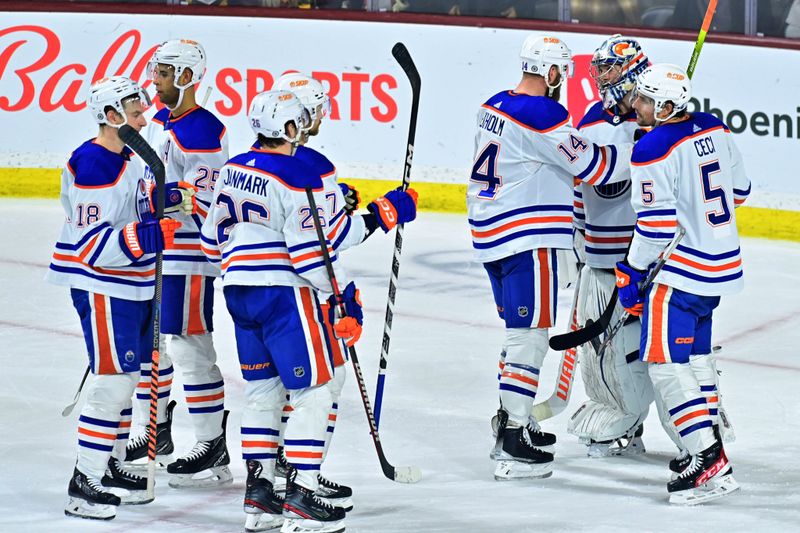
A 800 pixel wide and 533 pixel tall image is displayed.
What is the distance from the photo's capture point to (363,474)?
456 cm

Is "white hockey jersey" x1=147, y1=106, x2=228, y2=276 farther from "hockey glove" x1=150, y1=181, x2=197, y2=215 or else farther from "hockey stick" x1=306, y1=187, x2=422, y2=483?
"hockey stick" x1=306, y1=187, x2=422, y2=483

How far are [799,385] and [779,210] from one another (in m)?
2.37

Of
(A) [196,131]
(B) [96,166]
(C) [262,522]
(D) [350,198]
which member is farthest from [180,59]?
(C) [262,522]

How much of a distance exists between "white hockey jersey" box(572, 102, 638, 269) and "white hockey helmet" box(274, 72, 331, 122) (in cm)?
97

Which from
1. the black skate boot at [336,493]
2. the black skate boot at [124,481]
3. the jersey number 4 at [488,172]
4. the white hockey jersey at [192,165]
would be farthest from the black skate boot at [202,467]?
the jersey number 4 at [488,172]

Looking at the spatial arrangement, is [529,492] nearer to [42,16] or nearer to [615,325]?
[615,325]

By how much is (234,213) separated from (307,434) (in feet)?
2.00

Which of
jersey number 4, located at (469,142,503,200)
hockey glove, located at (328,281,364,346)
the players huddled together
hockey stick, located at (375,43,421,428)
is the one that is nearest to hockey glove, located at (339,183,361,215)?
the players huddled together

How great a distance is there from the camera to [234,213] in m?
3.93

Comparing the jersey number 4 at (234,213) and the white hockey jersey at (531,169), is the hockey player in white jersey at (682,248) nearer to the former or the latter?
the white hockey jersey at (531,169)

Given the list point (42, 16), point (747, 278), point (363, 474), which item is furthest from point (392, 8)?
point (363, 474)

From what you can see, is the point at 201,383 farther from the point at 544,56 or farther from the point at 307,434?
Answer: the point at 544,56

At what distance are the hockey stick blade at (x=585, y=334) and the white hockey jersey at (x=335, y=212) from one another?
88 cm

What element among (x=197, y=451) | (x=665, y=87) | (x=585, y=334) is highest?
(x=665, y=87)
